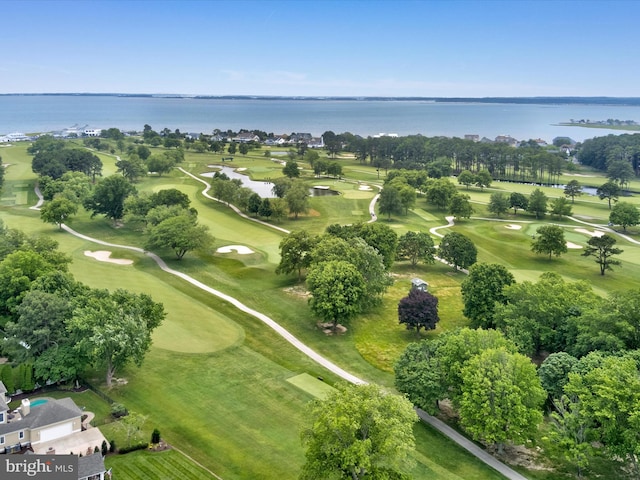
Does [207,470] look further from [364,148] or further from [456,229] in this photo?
[364,148]

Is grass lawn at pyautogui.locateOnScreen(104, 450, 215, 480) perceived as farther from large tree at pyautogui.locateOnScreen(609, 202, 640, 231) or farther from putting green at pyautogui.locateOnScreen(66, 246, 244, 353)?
large tree at pyautogui.locateOnScreen(609, 202, 640, 231)

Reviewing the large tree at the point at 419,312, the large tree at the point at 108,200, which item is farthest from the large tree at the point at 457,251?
the large tree at the point at 108,200

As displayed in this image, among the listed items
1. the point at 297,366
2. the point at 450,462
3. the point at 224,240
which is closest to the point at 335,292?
the point at 297,366

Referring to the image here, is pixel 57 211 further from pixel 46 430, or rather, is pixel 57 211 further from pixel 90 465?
pixel 90 465

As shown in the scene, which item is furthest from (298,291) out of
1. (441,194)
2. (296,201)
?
(441,194)

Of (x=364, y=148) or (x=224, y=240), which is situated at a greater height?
(x=364, y=148)

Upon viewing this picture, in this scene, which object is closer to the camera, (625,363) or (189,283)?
(625,363)
